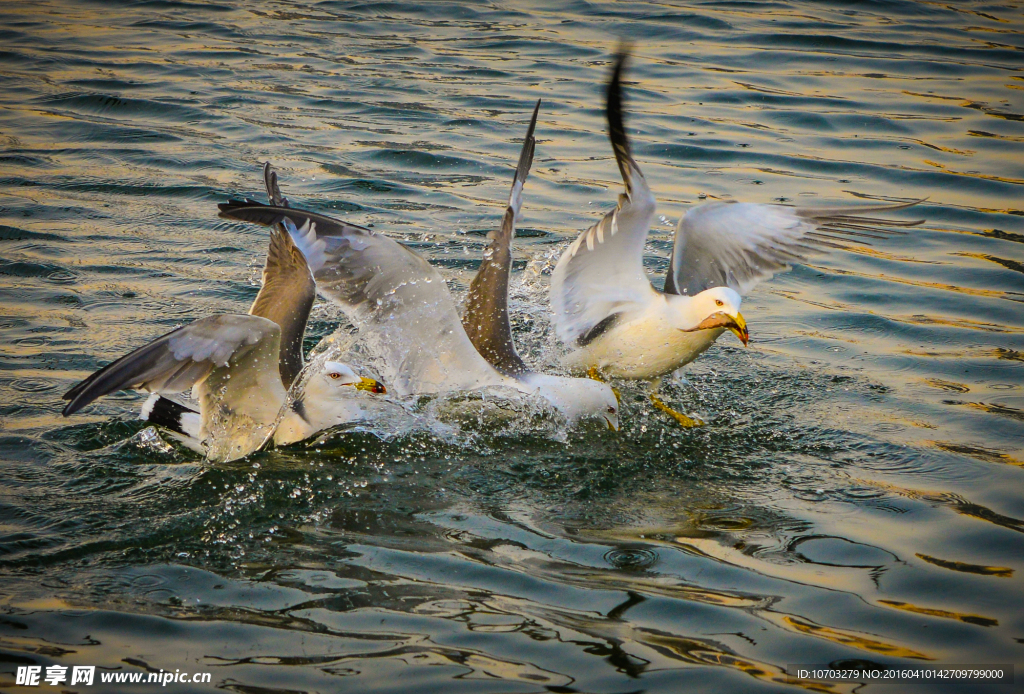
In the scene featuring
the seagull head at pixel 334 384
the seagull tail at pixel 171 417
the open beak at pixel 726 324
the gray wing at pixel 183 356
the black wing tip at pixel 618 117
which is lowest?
the seagull tail at pixel 171 417

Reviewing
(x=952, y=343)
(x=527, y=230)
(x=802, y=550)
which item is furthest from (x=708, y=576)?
(x=527, y=230)

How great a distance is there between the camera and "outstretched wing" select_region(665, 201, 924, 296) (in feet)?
21.8

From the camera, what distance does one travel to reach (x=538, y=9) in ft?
53.7

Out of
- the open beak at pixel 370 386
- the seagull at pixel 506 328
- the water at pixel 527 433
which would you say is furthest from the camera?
the seagull at pixel 506 328

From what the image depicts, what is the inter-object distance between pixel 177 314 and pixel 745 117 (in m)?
8.02

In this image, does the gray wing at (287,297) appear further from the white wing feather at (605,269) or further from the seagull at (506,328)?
the white wing feather at (605,269)

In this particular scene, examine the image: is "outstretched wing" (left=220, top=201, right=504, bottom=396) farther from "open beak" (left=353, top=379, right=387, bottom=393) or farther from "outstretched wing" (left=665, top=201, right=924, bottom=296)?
"outstretched wing" (left=665, top=201, right=924, bottom=296)

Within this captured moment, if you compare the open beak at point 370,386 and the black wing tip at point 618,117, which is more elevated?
the black wing tip at point 618,117

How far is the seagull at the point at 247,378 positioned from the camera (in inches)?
184

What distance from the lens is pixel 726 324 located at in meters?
6.04

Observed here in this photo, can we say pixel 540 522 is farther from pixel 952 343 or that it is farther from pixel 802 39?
pixel 802 39

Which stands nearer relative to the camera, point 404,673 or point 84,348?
point 404,673

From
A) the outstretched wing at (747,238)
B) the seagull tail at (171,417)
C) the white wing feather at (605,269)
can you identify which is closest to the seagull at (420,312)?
the white wing feather at (605,269)

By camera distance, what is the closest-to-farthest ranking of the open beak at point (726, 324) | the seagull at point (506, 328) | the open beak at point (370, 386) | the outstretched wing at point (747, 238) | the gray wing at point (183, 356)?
1. the gray wing at point (183, 356)
2. the open beak at point (370, 386)
3. the open beak at point (726, 324)
4. the seagull at point (506, 328)
5. the outstretched wing at point (747, 238)
